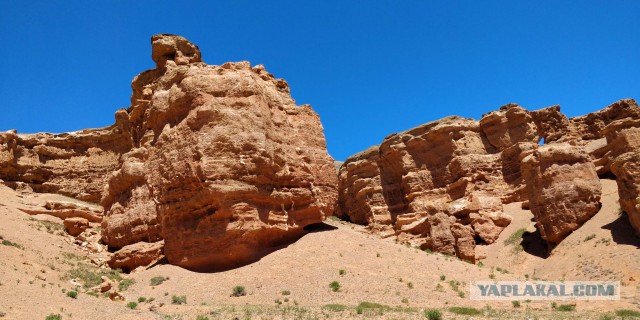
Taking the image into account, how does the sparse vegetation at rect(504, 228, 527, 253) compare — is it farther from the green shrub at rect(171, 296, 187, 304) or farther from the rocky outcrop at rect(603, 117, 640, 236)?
the green shrub at rect(171, 296, 187, 304)

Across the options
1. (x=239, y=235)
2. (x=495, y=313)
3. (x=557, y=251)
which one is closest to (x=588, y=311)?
(x=495, y=313)

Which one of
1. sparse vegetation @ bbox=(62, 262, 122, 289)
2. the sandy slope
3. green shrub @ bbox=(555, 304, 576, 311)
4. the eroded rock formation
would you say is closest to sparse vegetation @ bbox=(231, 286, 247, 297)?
the sandy slope

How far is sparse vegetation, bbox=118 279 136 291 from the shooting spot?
81.4ft

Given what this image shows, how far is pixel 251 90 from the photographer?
1118 inches

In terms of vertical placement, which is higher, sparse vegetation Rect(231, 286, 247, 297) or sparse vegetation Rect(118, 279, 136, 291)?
sparse vegetation Rect(118, 279, 136, 291)

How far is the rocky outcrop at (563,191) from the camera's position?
3312 cm

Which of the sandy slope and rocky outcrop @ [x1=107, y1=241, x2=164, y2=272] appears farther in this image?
rocky outcrop @ [x1=107, y1=241, x2=164, y2=272]

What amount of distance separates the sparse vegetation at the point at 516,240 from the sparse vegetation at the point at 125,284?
24.6 meters

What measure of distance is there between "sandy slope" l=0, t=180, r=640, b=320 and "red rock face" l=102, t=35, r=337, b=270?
1.51m

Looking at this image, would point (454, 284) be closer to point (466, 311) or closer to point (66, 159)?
point (466, 311)

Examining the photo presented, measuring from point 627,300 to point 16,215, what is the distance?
1355 inches

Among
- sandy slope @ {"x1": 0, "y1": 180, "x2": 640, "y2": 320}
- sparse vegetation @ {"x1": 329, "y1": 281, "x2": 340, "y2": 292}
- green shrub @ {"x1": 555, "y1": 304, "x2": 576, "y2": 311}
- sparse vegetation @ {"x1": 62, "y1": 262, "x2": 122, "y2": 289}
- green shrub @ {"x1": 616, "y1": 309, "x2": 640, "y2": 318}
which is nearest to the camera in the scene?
sandy slope @ {"x1": 0, "y1": 180, "x2": 640, "y2": 320}

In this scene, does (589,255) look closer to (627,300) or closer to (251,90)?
(627,300)

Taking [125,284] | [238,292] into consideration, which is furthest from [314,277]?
[125,284]
